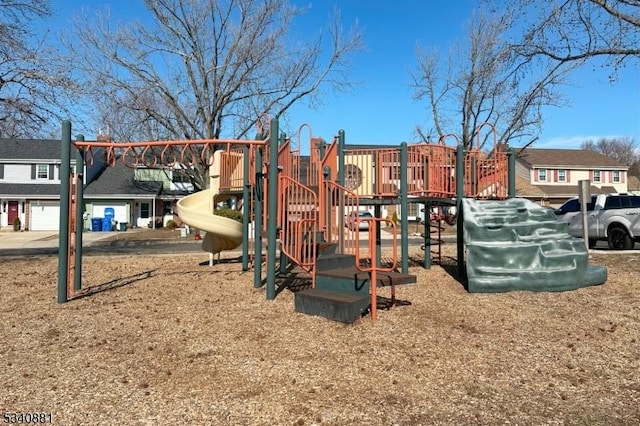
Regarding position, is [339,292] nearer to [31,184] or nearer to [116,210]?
[116,210]

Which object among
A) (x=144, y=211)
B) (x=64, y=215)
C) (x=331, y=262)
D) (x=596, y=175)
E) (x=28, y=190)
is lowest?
(x=331, y=262)

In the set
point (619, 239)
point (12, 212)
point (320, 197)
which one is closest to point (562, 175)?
point (619, 239)

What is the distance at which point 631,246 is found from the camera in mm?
13945

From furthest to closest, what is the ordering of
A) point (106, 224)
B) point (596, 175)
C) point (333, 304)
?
1. point (596, 175)
2. point (106, 224)
3. point (333, 304)

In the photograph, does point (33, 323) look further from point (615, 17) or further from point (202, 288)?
point (615, 17)

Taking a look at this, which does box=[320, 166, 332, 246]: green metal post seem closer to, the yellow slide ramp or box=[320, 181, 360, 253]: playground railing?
box=[320, 181, 360, 253]: playground railing

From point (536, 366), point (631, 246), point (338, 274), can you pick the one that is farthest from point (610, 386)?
point (631, 246)

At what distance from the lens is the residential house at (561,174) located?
37.6m

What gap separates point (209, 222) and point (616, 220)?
1288cm

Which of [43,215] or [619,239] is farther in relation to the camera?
[43,215]

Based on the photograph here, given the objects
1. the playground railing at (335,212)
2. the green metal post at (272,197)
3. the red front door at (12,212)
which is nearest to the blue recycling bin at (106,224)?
the red front door at (12,212)

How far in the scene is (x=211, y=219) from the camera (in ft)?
30.5

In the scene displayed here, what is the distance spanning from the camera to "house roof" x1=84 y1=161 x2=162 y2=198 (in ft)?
106

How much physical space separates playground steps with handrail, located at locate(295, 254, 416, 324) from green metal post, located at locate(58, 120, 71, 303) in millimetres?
3633
